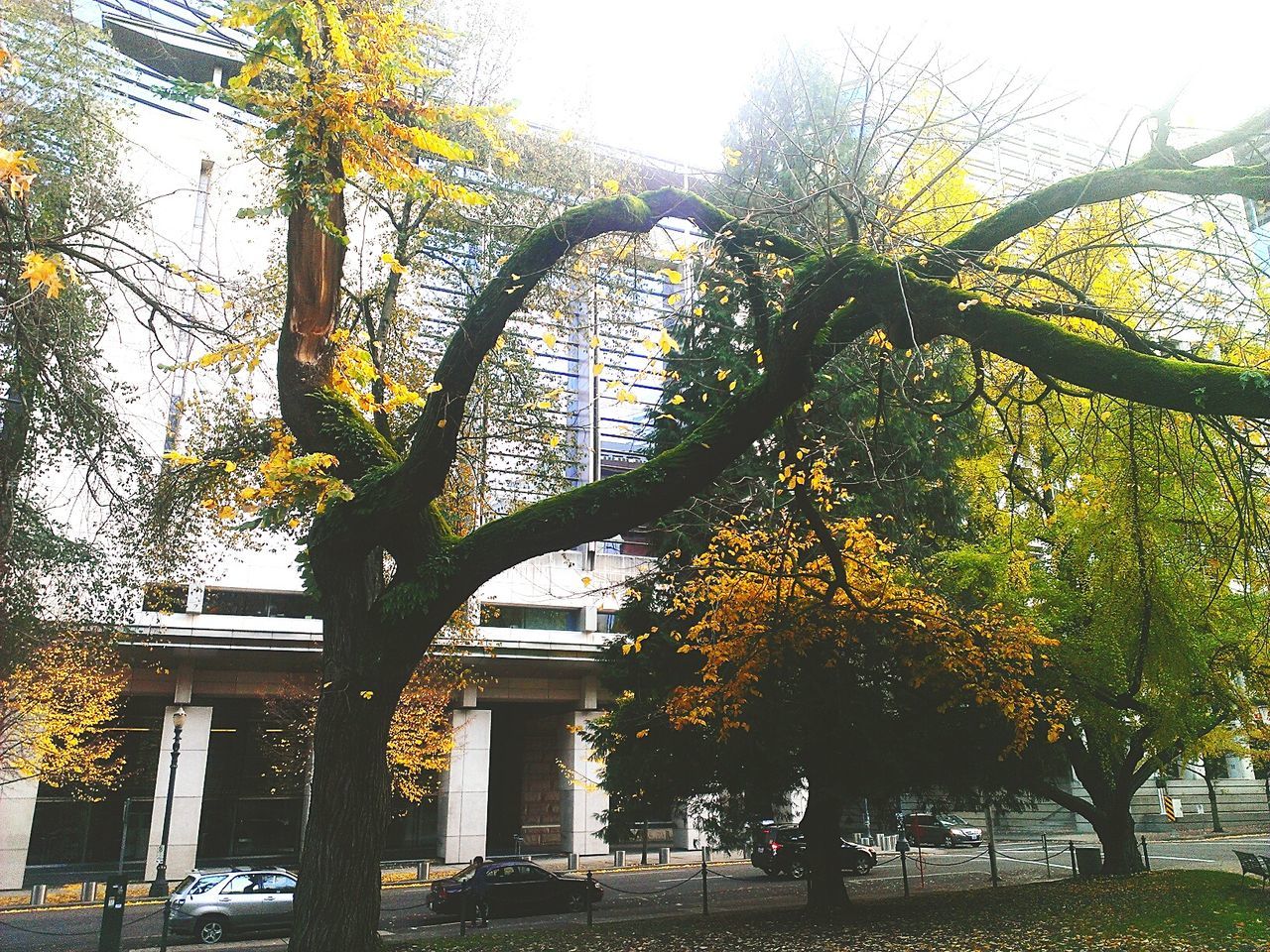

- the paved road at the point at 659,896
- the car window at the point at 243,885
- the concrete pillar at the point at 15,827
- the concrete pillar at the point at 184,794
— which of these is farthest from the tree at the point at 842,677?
the concrete pillar at the point at 15,827

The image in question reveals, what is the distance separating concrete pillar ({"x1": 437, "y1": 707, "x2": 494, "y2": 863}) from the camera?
31.1 metres

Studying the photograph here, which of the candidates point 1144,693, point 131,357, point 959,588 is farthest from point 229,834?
point 1144,693

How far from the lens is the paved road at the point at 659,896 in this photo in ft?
53.4

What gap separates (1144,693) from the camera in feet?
50.0

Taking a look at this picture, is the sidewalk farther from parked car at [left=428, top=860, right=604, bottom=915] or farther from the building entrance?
the building entrance

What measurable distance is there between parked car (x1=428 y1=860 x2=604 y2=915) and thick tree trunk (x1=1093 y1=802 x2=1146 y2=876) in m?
11.2

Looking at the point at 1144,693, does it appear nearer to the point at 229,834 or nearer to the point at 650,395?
the point at 650,395

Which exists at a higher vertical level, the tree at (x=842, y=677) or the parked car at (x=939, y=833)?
the tree at (x=842, y=677)

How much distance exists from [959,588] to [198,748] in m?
25.2

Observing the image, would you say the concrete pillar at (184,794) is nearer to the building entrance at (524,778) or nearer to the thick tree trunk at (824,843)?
the building entrance at (524,778)

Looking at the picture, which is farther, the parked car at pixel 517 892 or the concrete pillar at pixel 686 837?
the concrete pillar at pixel 686 837

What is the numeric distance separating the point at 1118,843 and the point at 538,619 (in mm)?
21164

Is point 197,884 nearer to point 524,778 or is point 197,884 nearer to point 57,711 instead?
point 57,711

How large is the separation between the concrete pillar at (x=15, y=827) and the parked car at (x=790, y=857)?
21916mm
